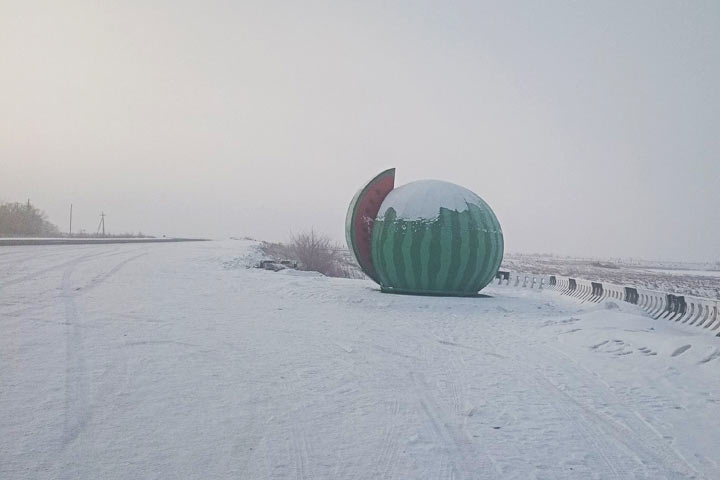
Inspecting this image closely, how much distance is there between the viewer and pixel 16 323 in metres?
8.66

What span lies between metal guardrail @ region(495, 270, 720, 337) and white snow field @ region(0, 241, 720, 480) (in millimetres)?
1461

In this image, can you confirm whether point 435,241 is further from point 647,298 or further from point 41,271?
point 41,271

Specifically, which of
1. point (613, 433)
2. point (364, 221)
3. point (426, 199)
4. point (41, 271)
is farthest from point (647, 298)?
point (41, 271)

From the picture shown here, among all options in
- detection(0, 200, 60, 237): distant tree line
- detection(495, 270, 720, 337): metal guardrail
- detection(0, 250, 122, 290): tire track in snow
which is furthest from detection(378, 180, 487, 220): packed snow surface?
detection(0, 200, 60, 237): distant tree line

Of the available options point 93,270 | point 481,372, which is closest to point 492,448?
point 481,372

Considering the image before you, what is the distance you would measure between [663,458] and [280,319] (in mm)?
7570

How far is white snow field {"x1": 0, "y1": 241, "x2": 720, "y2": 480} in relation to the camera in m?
4.44

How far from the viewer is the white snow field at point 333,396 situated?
4.44 m

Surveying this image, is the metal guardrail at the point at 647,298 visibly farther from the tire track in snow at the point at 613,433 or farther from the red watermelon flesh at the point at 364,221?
the red watermelon flesh at the point at 364,221

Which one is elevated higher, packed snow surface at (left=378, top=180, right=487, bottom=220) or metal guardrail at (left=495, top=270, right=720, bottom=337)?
packed snow surface at (left=378, top=180, right=487, bottom=220)

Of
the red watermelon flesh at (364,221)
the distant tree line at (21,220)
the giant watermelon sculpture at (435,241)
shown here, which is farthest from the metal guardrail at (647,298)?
the distant tree line at (21,220)

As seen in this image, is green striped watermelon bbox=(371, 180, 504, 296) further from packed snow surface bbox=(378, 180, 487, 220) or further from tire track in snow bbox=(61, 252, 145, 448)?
tire track in snow bbox=(61, 252, 145, 448)

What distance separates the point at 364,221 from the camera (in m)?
18.7

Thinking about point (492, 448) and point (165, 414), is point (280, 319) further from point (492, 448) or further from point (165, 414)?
point (492, 448)
